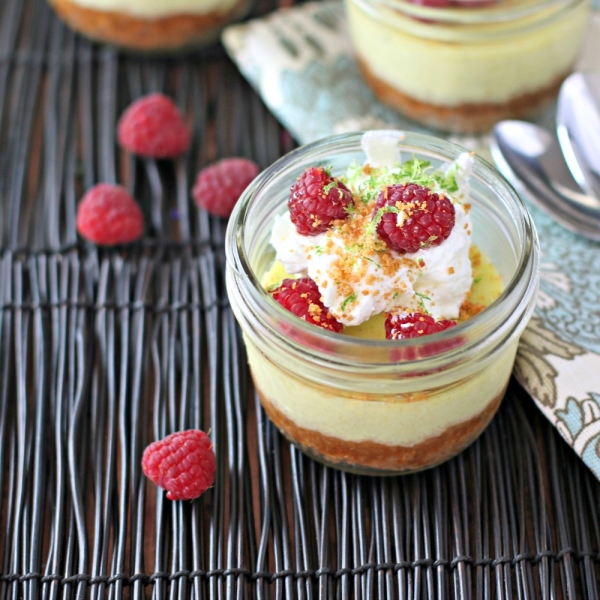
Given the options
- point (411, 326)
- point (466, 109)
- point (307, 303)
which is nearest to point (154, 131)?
point (466, 109)

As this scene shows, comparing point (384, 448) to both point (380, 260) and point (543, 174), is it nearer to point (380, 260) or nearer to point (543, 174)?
point (380, 260)

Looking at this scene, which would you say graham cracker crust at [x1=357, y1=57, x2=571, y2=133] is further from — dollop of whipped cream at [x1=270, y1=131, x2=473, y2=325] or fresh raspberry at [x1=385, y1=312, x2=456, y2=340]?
fresh raspberry at [x1=385, y1=312, x2=456, y2=340]

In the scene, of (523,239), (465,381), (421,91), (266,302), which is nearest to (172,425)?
(266,302)

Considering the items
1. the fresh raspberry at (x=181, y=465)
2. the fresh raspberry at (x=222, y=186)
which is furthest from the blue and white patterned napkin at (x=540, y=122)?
the fresh raspberry at (x=181, y=465)

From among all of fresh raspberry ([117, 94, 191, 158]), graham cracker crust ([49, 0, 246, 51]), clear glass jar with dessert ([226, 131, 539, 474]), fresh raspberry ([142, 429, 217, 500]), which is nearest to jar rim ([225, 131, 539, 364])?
clear glass jar with dessert ([226, 131, 539, 474])

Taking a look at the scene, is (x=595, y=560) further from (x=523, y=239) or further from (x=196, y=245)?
(x=196, y=245)

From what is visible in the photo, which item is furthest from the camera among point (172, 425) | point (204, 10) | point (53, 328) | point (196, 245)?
point (204, 10)
